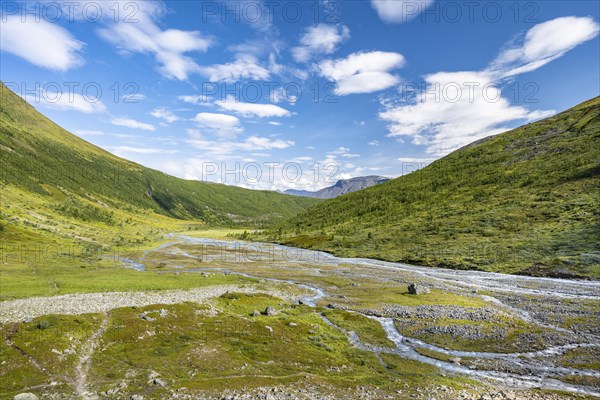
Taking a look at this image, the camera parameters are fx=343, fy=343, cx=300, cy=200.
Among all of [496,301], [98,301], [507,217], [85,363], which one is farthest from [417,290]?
[507,217]

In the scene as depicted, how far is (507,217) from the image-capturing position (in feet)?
375

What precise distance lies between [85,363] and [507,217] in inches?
4823

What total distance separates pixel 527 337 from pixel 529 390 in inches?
563

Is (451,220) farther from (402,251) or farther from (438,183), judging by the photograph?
(438,183)

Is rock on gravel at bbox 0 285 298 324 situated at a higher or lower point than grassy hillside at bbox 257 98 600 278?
lower

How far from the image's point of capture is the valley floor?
25.6m

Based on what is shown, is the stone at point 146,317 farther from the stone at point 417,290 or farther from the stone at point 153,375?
the stone at point 417,290

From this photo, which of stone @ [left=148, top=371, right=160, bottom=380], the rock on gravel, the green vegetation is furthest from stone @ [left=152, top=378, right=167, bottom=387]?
the rock on gravel

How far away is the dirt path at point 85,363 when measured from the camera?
23.5 meters

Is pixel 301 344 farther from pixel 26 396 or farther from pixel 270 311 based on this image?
pixel 26 396

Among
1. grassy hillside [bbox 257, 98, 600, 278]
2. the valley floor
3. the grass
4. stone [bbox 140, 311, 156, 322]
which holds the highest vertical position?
grassy hillside [bbox 257, 98, 600, 278]

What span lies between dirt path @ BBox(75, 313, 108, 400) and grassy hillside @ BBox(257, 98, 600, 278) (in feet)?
274

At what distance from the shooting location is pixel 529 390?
25719 millimetres

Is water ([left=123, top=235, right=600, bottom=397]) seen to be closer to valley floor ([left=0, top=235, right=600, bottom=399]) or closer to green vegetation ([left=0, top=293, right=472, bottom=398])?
valley floor ([left=0, top=235, right=600, bottom=399])
